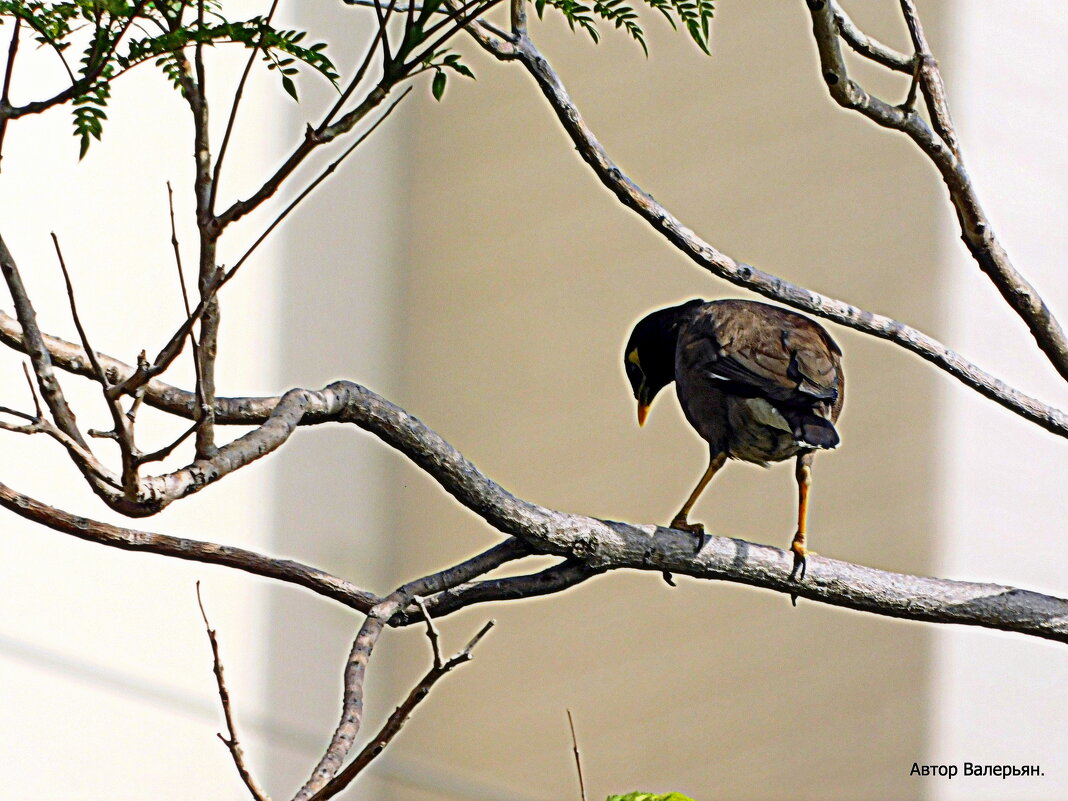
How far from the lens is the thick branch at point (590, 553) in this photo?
74cm

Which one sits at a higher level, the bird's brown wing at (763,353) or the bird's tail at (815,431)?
the bird's brown wing at (763,353)

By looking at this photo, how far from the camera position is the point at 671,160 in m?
2.61

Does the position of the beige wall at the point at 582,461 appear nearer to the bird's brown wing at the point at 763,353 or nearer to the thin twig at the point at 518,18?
the bird's brown wing at the point at 763,353

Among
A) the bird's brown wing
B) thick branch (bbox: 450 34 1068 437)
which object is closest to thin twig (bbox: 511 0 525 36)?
thick branch (bbox: 450 34 1068 437)

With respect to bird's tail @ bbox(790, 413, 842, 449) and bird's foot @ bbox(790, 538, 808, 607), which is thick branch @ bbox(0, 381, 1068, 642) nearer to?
bird's foot @ bbox(790, 538, 808, 607)

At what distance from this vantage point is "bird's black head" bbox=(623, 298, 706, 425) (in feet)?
4.37

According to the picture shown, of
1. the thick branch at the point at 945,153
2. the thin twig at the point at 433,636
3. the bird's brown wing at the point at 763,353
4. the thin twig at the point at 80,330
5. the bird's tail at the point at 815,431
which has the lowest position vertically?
the thin twig at the point at 433,636

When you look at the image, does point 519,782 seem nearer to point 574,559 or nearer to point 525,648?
point 525,648

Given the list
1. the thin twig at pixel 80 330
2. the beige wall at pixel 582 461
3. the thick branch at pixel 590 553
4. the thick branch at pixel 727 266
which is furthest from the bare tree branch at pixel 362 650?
the beige wall at pixel 582 461

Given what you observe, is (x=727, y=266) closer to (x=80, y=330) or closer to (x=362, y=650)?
(x=362, y=650)

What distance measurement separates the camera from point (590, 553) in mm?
872

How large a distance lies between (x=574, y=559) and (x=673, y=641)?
1.75m

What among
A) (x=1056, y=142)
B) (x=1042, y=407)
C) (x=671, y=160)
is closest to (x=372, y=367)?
(x=671, y=160)

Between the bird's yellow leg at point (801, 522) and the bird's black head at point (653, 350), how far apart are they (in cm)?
20
